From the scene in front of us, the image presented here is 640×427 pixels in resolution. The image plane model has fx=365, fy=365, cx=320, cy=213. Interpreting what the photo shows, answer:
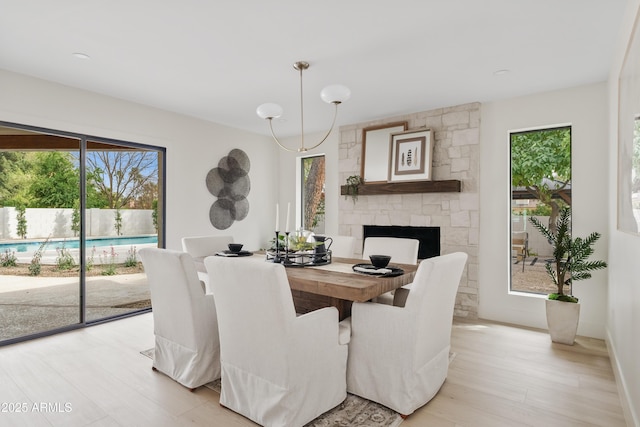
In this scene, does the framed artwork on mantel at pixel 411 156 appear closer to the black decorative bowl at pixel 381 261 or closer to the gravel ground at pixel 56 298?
the black decorative bowl at pixel 381 261

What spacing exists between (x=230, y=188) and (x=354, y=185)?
1795 mm

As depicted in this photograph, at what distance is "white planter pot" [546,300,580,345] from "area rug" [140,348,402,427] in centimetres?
211

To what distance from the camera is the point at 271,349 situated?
193 centimetres

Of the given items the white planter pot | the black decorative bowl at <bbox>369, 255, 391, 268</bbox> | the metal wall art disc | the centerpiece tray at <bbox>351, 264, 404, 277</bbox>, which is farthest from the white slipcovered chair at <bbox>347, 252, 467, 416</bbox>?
the metal wall art disc

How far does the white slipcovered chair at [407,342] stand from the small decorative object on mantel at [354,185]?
268cm

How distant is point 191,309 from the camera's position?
2.37m

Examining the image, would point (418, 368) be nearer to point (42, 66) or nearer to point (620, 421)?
point (620, 421)

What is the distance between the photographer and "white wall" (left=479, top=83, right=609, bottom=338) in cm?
348

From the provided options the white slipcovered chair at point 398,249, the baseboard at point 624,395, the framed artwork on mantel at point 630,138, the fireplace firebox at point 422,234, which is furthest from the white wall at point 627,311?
the fireplace firebox at point 422,234

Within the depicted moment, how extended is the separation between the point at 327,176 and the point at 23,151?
3.50m

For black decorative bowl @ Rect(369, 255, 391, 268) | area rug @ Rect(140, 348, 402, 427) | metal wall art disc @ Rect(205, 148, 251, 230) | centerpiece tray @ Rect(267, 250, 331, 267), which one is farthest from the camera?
metal wall art disc @ Rect(205, 148, 251, 230)

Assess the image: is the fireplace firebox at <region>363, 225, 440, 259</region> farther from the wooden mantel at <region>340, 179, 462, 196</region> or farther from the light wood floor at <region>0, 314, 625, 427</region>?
the light wood floor at <region>0, 314, 625, 427</region>

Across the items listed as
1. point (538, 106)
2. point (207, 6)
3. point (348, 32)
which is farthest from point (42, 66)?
point (538, 106)

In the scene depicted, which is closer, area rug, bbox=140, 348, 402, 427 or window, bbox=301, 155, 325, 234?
area rug, bbox=140, 348, 402, 427
